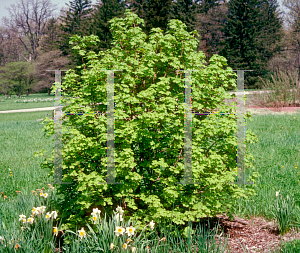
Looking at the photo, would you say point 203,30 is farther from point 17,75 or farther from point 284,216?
point 284,216

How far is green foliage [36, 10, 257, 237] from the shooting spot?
8.70 feet

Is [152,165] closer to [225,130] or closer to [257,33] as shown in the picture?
[225,130]

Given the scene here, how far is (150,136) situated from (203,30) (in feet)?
121

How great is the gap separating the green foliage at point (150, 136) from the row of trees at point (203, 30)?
26142 mm

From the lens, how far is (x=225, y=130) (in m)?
2.68

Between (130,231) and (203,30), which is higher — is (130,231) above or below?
below

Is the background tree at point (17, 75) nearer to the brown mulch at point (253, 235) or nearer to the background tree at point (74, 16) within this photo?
the background tree at point (74, 16)

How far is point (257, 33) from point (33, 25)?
3769 centimetres

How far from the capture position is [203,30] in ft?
119

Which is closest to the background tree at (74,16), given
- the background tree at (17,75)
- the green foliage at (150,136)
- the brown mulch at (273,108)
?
the background tree at (17,75)

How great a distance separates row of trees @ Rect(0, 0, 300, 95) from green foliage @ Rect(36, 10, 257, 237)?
26.1 meters

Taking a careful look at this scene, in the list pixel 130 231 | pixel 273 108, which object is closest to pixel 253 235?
pixel 130 231

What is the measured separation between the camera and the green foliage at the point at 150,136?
8.70 feet

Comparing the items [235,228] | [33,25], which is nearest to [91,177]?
[235,228]
